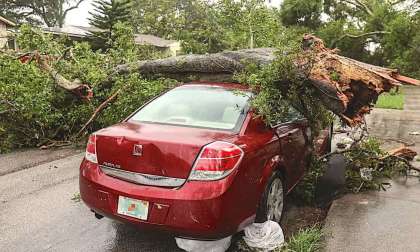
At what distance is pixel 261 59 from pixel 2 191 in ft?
12.0

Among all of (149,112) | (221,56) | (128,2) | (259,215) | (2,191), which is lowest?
(2,191)

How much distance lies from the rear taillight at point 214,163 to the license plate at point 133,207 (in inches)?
16.7

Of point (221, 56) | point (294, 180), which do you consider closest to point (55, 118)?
point (221, 56)

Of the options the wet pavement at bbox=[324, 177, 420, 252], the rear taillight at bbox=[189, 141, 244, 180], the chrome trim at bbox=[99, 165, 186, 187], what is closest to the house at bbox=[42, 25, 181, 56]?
the wet pavement at bbox=[324, 177, 420, 252]

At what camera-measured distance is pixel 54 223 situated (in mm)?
4246

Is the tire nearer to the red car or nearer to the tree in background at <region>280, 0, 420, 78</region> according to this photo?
the red car

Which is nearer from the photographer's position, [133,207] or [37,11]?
[133,207]

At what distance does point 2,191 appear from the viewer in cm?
519

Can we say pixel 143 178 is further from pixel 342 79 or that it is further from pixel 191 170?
pixel 342 79

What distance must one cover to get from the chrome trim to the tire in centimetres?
86

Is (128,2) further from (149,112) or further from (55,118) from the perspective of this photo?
(149,112)

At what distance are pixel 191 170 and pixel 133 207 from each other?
54cm

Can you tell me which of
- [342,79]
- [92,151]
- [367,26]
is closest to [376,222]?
[342,79]

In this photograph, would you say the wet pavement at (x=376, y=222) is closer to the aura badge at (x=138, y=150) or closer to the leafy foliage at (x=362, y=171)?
the leafy foliage at (x=362, y=171)
